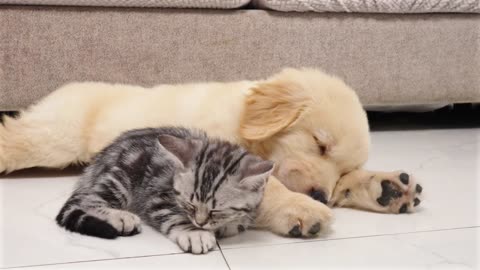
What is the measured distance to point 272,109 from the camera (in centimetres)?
205

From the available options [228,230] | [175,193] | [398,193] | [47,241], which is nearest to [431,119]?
[398,193]

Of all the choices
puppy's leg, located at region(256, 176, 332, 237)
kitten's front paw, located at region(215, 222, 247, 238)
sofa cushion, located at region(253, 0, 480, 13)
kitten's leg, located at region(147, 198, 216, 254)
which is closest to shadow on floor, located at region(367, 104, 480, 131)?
sofa cushion, located at region(253, 0, 480, 13)

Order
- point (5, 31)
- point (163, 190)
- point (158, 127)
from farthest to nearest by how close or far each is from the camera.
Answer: point (5, 31)
point (158, 127)
point (163, 190)

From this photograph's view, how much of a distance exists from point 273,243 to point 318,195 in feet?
0.93

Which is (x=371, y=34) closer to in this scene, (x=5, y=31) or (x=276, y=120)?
(x=276, y=120)

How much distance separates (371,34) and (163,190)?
1915mm

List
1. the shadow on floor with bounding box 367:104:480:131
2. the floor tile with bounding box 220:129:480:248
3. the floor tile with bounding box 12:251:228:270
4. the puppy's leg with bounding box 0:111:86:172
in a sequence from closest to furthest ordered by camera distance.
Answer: the floor tile with bounding box 12:251:228:270, the floor tile with bounding box 220:129:480:248, the puppy's leg with bounding box 0:111:86:172, the shadow on floor with bounding box 367:104:480:131

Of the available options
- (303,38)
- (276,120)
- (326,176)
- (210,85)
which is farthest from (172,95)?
(303,38)

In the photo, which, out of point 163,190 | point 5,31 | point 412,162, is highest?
point 5,31

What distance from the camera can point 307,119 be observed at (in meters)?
1.99

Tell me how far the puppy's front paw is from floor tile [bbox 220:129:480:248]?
0.12ft

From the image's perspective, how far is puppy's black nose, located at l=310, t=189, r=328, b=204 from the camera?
1.87m

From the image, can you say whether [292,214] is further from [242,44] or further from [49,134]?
[242,44]

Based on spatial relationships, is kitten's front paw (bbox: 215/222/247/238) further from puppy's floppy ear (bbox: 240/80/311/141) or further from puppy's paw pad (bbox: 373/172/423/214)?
puppy's paw pad (bbox: 373/172/423/214)
